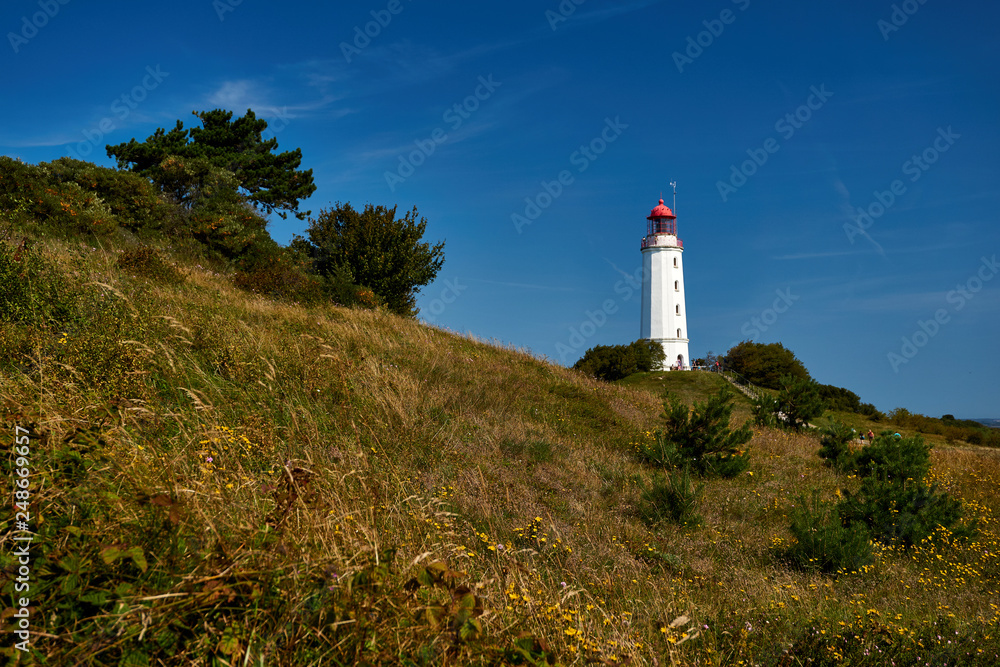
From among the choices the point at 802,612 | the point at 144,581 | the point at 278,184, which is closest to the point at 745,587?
the point at 802,612

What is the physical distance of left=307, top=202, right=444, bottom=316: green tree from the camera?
25.0 meters

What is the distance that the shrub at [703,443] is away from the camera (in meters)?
9.79

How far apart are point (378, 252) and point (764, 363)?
94.0 feet

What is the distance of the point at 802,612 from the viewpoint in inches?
187

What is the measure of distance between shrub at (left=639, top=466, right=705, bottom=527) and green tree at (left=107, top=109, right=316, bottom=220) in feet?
97.1

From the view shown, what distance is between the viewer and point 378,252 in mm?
25172

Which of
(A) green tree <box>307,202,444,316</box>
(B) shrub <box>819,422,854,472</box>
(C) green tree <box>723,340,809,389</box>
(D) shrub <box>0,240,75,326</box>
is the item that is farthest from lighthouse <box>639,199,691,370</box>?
(D) shrub <box>0,240,75,326</box>

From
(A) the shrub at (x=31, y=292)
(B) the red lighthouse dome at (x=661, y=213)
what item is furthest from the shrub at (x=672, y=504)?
(B) the red lighthouse dome at (x=661, y=213)

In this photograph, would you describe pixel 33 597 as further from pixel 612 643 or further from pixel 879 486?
pixel 879 486

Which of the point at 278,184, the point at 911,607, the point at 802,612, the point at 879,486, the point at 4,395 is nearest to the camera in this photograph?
the point at 4,395

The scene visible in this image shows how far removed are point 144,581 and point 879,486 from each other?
9.22m

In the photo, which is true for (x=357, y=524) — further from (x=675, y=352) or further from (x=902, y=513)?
(x=675, y=352)

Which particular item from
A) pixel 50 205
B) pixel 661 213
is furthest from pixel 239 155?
pixel 661 213

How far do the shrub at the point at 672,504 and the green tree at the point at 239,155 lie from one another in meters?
29.6
